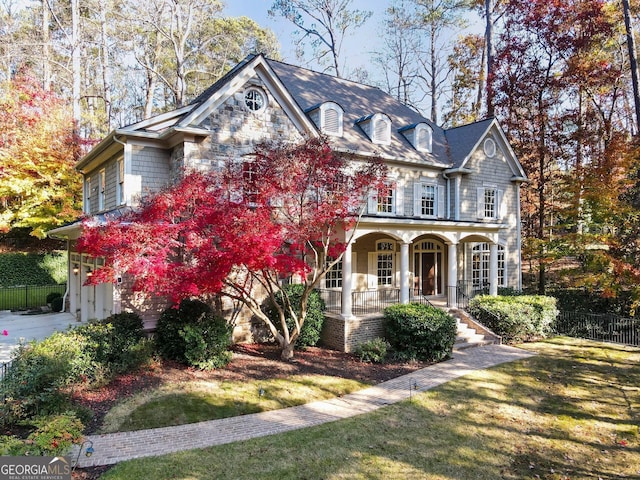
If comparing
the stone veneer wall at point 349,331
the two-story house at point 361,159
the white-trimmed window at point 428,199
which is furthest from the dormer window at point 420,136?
the stone veneer wall at point 349,331

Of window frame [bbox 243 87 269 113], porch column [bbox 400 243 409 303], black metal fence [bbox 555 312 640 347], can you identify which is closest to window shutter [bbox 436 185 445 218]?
porch column [bbox 400 243 409 303]

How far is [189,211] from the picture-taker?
11773 millimetres

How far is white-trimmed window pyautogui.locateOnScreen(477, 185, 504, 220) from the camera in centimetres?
2144

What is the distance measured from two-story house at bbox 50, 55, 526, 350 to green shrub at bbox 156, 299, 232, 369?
4.69 feet

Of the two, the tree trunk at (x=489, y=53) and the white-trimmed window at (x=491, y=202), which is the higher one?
the tree trunk at (x=489, y=53)

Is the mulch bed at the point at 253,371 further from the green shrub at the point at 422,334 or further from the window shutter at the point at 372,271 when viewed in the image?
the window shutter at the point at 372,271

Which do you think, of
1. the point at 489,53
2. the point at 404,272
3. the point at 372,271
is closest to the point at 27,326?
the point at 372,271

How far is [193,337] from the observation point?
1163cm

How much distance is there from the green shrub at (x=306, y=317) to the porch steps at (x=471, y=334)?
5.11m

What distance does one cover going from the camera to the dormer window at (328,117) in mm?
17344

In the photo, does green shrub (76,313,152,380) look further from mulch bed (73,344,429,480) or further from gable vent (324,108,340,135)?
gable vent (324,108,340,135)

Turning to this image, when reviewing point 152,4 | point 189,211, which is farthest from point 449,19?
point 189,211

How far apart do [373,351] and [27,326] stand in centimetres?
1404

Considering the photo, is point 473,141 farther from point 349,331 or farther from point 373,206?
point 349,331
